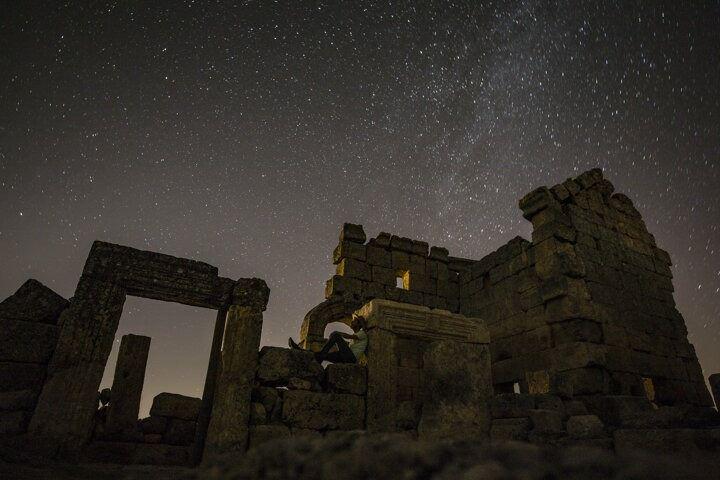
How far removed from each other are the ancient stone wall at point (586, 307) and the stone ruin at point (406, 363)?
3cm

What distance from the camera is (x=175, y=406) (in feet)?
21.1

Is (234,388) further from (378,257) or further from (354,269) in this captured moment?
(378,257)

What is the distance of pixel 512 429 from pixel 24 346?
6638mm

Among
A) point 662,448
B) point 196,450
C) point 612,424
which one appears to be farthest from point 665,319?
point 196,450

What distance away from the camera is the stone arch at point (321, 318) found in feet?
30.4

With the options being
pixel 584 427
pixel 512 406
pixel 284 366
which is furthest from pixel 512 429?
pixel 284 366

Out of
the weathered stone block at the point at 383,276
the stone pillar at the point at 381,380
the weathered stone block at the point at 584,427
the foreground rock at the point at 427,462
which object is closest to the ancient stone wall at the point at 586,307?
the weathered stone block at the point at 584,427

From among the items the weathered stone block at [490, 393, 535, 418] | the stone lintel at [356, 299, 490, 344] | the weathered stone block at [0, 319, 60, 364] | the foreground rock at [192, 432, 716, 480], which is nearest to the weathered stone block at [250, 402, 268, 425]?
the stone lintel at [356, 299, 490, 344]

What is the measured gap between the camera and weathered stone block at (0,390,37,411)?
5021 mm

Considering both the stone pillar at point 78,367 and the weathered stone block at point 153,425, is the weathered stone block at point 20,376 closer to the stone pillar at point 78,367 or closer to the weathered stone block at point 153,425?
the stone pillar at point 78,367

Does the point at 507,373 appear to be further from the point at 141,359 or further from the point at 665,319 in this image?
the point at 141,359

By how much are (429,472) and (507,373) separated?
8364 mm

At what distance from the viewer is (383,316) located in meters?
6.71

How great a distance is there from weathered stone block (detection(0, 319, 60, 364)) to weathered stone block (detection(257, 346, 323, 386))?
290 centimetres
